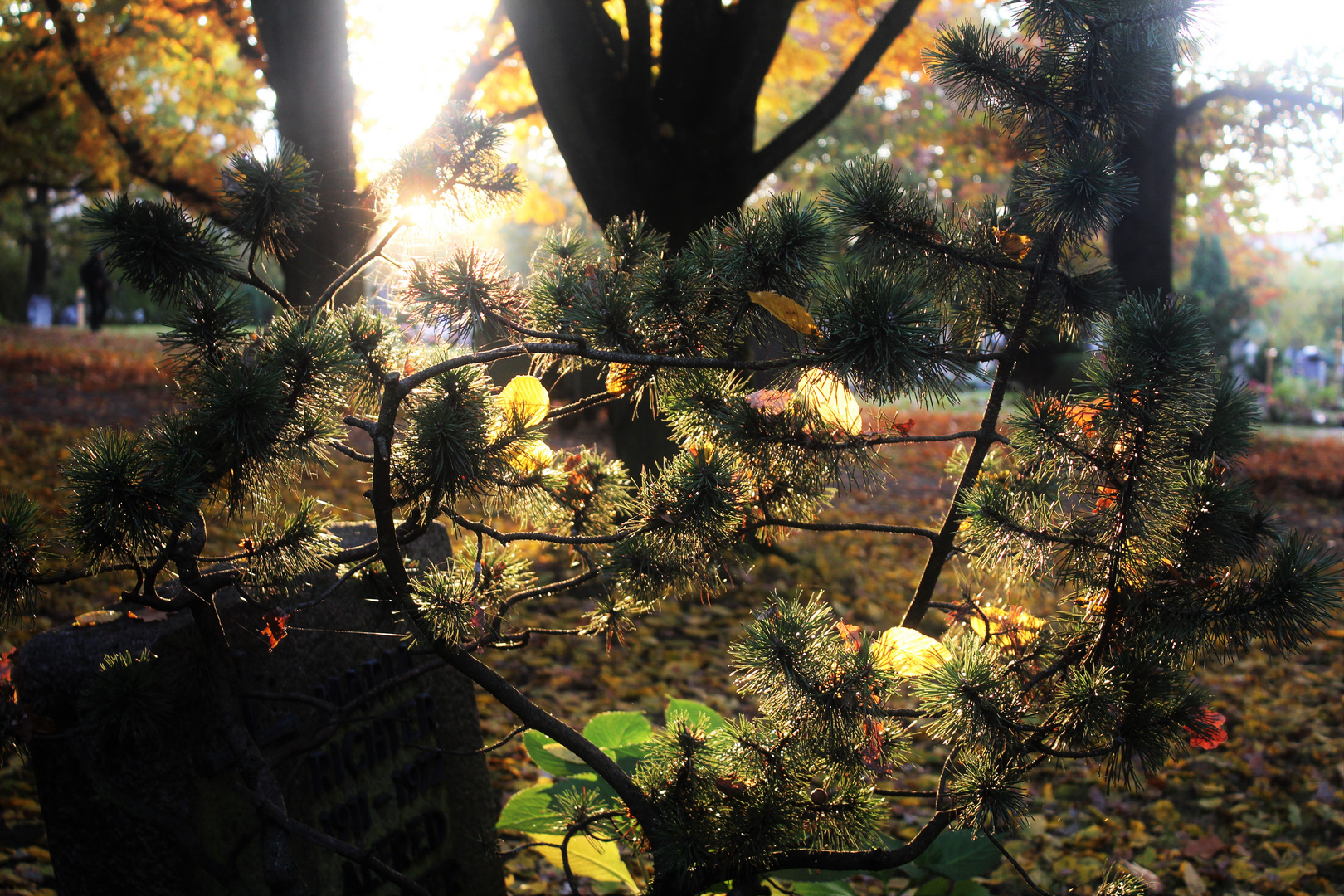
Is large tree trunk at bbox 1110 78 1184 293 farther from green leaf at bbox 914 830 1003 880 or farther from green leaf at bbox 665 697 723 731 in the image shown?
green leaf at bbox 665 697 723 731

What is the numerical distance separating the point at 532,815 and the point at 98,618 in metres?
1.19

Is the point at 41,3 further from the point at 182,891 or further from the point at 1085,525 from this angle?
the point at 1085,525

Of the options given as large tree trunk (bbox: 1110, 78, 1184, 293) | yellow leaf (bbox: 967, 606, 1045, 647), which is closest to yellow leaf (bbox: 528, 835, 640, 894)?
yellow leaf (bbox: 967, 606, 1045, 647)

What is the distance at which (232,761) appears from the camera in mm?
1895

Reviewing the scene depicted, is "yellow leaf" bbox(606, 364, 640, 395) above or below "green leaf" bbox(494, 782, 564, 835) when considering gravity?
above

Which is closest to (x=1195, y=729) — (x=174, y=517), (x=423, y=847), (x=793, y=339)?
(x=793, y=339)

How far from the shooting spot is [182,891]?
1.91 m

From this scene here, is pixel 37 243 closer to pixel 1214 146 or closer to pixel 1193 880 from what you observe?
pixel 1214 146

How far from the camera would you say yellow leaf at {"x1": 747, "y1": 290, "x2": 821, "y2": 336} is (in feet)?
4.48

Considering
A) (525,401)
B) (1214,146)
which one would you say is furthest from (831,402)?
(1214,146)

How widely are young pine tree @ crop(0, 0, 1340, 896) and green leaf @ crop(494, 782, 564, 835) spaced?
0.48 meters

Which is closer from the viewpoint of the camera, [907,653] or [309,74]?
[907,653]

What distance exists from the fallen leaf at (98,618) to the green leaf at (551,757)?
1.13 meters

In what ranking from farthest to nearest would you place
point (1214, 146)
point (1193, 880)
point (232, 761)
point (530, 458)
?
point (1214, 146)
point (1193, 880)
point (232, 761)
point (530, 458)
